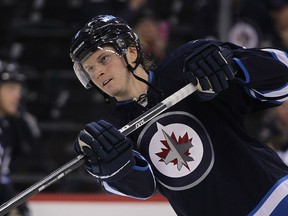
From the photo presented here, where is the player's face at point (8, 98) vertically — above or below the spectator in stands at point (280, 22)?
above

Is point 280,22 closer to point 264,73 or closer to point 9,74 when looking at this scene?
point 9,74

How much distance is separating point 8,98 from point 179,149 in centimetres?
220

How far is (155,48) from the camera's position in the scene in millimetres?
4969

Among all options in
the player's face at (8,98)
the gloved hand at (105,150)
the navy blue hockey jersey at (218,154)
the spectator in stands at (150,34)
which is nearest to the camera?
the gloved hand at (105,150)

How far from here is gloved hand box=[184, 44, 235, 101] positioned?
247 cm

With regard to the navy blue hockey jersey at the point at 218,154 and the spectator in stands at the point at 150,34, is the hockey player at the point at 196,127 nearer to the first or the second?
the navy blue hockey jersey at the point at 218,154

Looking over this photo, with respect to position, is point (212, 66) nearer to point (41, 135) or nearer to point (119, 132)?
point (119, 132)

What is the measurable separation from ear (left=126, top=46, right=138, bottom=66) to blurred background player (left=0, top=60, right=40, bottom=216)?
5.80 ft

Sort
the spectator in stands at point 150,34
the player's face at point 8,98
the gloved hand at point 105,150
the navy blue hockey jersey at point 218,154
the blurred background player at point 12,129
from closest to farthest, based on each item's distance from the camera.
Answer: the gloved hand at point 105,150 < the navy blue hockey jersey at point 218,154 < the blurred background player at point 12,129 < the player's face at point 8,98 < the spectator in stands at point 150,34

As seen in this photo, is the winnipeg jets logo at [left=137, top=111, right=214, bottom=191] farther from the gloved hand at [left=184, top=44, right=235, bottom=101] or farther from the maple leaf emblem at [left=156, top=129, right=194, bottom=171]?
the gloved hand at [left=184, top=44, right=235, bottom=101]

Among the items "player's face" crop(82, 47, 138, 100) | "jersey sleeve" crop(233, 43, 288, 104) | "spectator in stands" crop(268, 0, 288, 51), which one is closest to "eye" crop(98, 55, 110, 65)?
"player's face" crop(82, 47, 138, 100)

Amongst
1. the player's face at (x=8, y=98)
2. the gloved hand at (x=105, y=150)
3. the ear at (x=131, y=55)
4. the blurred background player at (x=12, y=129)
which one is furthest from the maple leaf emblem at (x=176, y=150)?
the player's face at (x=8, y=98)

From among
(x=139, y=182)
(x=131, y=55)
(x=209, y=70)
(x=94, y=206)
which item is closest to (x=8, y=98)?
(x=94, y=206)

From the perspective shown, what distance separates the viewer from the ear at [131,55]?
264 cm
